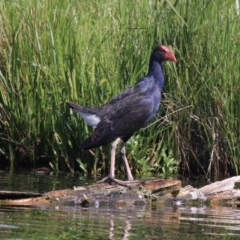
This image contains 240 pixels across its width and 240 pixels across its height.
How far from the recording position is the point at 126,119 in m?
9.99

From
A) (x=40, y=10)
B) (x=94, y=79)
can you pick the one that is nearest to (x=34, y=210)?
(x=94, y=79)

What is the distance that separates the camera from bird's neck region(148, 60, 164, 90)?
1035cm

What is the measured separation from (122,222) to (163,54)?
3332mm

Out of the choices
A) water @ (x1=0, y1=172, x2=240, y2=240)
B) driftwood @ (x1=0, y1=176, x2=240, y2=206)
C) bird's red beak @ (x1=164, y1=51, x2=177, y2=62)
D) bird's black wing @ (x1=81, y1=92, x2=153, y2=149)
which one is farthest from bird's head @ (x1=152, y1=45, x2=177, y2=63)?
water @ (x1=0, y1=172, x2=240, y2=240)

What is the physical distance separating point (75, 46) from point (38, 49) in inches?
17.5

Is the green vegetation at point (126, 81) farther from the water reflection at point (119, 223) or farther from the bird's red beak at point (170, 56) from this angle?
the water reflection at point (119, 223)

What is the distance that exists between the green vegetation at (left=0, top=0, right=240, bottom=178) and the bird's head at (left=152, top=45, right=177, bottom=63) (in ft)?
1.39

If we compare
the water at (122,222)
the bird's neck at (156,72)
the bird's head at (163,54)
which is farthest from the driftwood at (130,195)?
the bird's head at (163,54)

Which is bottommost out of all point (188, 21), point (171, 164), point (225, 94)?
point (171, 164)

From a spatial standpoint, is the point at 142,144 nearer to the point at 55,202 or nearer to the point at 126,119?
the point at 126,119

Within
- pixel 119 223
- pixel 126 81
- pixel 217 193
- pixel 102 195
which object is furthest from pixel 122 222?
pixel 126 81

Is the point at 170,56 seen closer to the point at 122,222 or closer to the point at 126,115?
the point at 126,115

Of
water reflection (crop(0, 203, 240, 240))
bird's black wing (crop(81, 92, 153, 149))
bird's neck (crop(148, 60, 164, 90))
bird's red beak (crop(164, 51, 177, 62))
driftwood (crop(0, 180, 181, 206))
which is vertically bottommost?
water reflection (crop(0, 203, 240, 240))

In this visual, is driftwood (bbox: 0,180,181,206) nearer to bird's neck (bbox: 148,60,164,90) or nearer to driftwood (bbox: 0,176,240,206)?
driftwood (bbox: 0,176,240,206)
